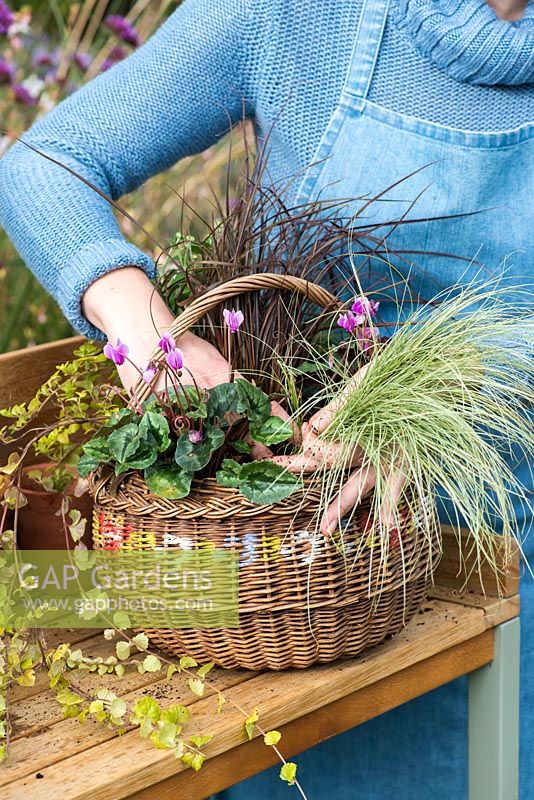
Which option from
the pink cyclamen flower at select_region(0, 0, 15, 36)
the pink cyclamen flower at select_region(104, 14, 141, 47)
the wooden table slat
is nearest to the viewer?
the wooden table slat

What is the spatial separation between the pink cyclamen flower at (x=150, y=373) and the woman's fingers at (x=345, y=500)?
0.61 feet

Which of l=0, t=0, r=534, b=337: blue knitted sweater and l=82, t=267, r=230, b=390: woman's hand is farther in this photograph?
l=0, t=0, r=534, b=337: blue knitted sweater

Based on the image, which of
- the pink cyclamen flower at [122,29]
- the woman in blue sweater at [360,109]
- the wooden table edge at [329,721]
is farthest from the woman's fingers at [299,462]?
the pink cyclamen flower at [122,29]

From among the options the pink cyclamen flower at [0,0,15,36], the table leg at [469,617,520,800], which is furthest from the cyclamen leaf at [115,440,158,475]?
the pink cyclamen flower at [0,0,15,36]

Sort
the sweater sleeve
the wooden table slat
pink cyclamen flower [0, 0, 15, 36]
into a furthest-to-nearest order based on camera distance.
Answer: pink cyclamen flower [0, 0, 15, 36] → the sweater sleeve → the wooden table slat

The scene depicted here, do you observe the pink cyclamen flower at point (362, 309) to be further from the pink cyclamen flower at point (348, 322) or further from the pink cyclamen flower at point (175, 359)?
the pink cyclamen flower at point (175, 359)

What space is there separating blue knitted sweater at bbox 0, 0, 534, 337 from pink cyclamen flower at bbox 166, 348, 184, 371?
30cm

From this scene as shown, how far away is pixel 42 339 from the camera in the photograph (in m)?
2.01

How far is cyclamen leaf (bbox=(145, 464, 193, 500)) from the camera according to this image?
81cm

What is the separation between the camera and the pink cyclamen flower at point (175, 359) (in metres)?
0.80

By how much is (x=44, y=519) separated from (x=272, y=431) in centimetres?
34

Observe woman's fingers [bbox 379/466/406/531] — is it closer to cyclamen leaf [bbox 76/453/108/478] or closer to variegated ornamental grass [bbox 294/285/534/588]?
variegated ornamental grass [bbox 294/285/534/588]

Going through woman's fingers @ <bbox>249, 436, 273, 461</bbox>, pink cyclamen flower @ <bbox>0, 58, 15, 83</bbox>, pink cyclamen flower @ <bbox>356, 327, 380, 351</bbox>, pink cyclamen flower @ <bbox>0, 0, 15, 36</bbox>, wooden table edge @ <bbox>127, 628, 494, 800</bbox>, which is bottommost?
wooden table edge @ <bbox>127, 628, 494, 800</bbox>

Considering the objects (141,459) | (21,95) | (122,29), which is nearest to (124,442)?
(141,459)
